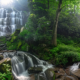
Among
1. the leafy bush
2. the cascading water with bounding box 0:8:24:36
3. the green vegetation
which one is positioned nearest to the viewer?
the leafy bush

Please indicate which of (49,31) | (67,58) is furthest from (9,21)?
(67,58)

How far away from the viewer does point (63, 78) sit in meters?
5.86

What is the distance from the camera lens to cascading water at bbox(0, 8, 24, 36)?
2419cm

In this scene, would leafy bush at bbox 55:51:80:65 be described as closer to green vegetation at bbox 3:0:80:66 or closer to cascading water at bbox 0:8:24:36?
green vegetation at bbox 3:0:80:66

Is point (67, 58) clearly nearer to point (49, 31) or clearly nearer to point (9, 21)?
point (49, 31)

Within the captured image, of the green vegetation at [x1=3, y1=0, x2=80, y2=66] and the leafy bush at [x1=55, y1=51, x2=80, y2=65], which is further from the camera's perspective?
the green vegetation at [x1=3, y1=0, x2=80, y2=66]

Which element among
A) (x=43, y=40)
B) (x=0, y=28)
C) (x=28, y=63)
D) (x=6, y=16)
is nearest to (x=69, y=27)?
(x=43, y=40)

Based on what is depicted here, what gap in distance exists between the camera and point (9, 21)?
26500 millimetres

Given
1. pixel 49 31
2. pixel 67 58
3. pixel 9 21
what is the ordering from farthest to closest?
pixel 9 21, pixel 49 31, pixel 67 58

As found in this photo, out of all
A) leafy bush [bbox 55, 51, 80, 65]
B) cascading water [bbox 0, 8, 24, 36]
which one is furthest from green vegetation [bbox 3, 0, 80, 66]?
cascading water [bbox 0, 8, 24, 36]

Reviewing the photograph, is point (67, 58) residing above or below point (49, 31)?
below

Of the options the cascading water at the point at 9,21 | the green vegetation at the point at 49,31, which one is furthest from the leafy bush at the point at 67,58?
the cascading water at the point at 9,21

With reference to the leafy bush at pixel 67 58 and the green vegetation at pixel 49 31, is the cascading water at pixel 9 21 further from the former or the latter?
the leafy bush at pixel 67 58

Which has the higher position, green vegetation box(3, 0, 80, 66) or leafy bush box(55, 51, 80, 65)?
green vegetation box(3, 0, 80, 66)
